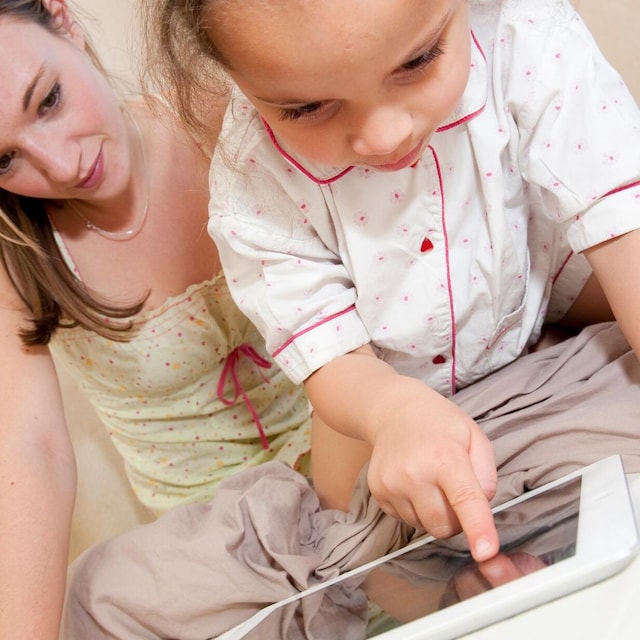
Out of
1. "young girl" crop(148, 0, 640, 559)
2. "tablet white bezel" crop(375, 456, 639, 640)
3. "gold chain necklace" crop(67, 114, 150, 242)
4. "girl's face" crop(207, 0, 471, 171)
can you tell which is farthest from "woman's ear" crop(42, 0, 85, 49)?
"tablet white bezel" crop(375, 456, 639, 640)

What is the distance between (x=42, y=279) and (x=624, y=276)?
525mm

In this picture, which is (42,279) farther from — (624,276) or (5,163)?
(624,276)

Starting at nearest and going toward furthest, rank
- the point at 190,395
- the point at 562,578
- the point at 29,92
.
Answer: the point at 562,578 → the point at 29,92 → the point at 190,395

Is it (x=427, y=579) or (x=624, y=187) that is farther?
(x=624, y=187)

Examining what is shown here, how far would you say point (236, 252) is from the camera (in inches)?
23.5

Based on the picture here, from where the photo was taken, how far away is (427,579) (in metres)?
0.42

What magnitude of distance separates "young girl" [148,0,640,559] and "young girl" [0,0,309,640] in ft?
0.50

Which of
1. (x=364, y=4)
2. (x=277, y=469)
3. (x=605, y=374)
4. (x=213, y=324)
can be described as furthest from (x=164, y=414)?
(x=364, y=4)

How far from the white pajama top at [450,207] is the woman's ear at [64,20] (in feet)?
0.79

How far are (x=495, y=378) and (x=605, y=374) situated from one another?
0.33ft

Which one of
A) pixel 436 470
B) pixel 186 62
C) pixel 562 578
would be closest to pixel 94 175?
pixel 186 62

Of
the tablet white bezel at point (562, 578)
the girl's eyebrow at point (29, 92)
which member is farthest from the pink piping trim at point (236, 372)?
the tablet white bezel at point (562, 578)

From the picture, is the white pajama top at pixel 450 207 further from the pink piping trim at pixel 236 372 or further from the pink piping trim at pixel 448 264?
the pink piping trim at pixel 236 372

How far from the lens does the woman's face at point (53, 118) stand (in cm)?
66
